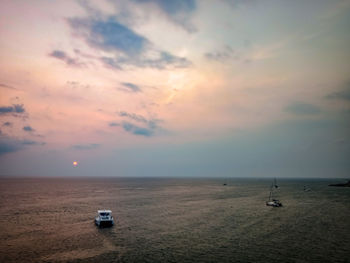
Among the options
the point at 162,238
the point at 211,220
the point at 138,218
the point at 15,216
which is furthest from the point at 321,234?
the point at 15,216

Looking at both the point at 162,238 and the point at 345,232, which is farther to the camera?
the point at 345,232

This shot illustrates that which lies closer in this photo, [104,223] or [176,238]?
[176,238]

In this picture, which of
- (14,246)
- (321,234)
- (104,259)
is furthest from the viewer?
(321,234)

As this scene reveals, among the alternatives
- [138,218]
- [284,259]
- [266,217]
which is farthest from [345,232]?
[138,218]

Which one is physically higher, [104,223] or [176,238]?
[104,223]

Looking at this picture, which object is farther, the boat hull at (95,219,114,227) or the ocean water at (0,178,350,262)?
the boat hull at (95,219,114,227)

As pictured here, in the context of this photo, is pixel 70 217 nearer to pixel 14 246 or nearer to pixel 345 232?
pixel 14 246

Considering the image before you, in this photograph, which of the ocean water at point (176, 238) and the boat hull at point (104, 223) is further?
the boat hull at point (104, 223)

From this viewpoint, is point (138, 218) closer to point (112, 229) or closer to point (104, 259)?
point (112, 229)

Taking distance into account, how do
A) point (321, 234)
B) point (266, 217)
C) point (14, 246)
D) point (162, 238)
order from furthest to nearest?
point (266, 217), point (321, 234), point (162, 238), point (14, 246)
